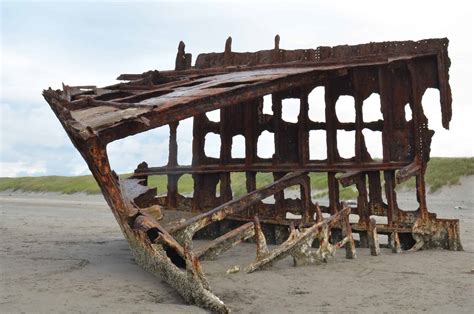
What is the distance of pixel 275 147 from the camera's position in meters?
10.4

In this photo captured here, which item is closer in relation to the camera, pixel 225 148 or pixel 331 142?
pixel 331 142

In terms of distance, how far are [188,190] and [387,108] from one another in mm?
24738

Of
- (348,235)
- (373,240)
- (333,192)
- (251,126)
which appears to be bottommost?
(373,240)

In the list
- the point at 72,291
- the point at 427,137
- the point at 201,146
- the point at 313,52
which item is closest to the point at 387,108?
the point at 427,137

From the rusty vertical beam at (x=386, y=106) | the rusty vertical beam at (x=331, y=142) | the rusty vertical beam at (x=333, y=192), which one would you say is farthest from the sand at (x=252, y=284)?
the rusty vertical beam at (x=386, y=106)

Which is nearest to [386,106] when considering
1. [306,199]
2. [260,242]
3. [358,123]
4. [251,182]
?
[358,123]

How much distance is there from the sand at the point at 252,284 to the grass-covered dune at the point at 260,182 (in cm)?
1644

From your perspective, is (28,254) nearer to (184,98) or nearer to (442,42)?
(184,98)

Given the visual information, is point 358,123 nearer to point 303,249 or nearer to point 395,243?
point 395,243

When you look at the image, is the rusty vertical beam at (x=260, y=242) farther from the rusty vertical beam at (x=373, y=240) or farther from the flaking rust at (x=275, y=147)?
the rusty vertical beam at (x=373, y=240)

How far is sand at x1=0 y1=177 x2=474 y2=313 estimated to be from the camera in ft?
17.3

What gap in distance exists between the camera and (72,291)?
226 inches

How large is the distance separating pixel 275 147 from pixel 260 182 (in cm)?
2067

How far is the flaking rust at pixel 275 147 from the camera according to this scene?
→ 254 inches
